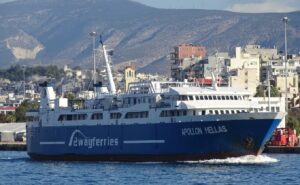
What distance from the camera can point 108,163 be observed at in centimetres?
7306

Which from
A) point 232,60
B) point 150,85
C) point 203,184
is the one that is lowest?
A: point 203,184

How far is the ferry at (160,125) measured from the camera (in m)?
68.2

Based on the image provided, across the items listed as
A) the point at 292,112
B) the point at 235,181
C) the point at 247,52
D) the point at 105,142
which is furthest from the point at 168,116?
the point at 247,52

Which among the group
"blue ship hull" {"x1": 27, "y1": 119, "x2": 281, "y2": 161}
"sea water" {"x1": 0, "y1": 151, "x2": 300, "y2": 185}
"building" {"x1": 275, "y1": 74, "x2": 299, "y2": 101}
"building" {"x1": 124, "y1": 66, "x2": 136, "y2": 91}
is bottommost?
"sea water" {"x1": 0, "y1": 151, "x2": 300, "y2": 185}

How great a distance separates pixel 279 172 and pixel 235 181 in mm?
6279

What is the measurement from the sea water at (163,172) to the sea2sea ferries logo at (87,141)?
6.39ft

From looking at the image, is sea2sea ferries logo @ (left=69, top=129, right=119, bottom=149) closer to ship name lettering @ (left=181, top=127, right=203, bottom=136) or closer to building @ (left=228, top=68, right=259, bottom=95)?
ship name lettering @ (left=181, top=127, right=203, bottom=136)

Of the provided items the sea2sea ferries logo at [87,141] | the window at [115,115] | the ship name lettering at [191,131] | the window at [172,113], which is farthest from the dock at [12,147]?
the ship name lettering at [191,131]

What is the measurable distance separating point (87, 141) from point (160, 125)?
7.63m

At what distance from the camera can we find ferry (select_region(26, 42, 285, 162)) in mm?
68250

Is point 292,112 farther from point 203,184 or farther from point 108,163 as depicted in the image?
point 203,184

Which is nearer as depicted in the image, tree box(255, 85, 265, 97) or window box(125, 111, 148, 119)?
window box(125, 111, 148, 119)

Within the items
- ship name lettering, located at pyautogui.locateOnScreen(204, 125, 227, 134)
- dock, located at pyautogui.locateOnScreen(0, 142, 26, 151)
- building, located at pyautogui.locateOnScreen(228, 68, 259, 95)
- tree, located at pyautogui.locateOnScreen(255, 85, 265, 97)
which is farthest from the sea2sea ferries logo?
building, located at pyautogui.locateOnScreen(228, 68, 259, 95)

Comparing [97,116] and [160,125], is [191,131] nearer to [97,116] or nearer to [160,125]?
[160,125]
